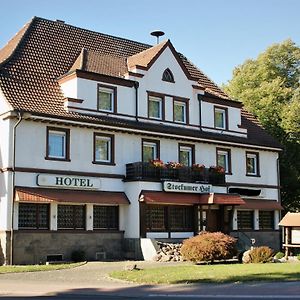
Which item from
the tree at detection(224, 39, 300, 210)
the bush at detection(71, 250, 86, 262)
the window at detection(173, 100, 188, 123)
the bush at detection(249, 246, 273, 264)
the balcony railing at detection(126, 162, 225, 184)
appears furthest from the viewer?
the tree at detection(224, 39, 300, 210)

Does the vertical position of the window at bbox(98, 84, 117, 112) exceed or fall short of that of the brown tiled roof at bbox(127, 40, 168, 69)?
it falls short

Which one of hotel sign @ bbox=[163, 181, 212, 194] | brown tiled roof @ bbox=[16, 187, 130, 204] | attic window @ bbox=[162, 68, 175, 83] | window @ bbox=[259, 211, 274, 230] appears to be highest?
attic window @ bbox=[162, 68, 175, 83]

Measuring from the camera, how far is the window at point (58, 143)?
3088cm

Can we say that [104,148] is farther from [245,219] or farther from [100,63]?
[245,219]

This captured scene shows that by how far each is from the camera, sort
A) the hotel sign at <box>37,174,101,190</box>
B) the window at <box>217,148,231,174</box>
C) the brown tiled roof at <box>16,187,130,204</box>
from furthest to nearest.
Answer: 1. the window at <box>217,148,231,174</box>
2. the hotel sign at <box>37,174,101,190</box>
3. the brown tiled roof at <box>16,187,130,204</box>

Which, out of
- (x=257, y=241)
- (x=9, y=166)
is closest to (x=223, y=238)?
(x=9, y=166)

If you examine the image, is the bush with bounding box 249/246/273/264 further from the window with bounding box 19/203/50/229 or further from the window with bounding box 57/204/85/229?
the window with bounding box 19/203/50/229

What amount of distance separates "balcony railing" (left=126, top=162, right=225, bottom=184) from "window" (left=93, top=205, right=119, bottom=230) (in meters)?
2.05

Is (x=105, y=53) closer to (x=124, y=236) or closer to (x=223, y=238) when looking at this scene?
(x=124, y=236)

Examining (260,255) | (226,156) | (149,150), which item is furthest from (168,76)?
(260,255)

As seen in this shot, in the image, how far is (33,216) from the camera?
29.9 meters

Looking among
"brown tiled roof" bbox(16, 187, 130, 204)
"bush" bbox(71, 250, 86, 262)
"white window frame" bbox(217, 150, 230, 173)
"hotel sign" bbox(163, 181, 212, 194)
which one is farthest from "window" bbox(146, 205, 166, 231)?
"white window frame" bbox(217, 150, 230, 173)

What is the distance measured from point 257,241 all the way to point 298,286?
22538 millimetres

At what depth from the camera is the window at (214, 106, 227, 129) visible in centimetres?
4003
